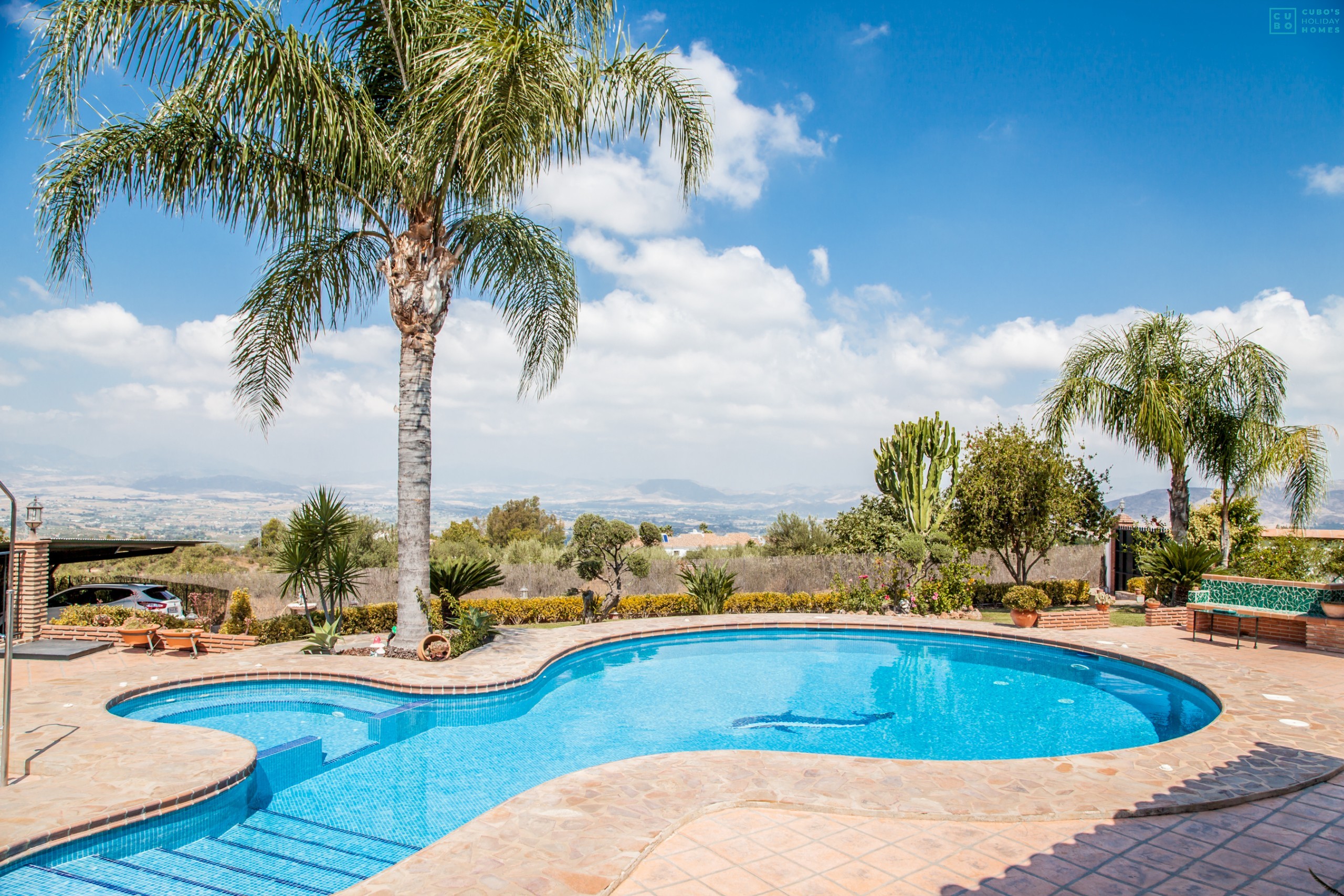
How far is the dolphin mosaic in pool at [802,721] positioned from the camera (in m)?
8.37

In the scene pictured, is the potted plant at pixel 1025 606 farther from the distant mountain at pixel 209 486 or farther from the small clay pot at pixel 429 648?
the distant mountain at pixel 209 486

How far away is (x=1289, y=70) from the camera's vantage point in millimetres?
12266

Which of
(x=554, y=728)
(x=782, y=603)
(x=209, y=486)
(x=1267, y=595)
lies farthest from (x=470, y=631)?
(x=209, y=486)

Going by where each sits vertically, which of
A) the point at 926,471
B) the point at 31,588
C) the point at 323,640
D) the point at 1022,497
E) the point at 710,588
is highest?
the point at 926,471

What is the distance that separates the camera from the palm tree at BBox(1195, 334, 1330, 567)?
53.0ft

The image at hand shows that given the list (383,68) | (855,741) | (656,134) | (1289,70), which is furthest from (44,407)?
(1289,70)

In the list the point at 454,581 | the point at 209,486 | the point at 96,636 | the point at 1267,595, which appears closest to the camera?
the point at 96,636

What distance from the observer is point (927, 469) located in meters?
16.9

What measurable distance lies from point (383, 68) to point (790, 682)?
10914 mm

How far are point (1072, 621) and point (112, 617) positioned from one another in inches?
689

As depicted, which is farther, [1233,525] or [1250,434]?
[1233,525]

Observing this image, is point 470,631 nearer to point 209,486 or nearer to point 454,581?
point 454,581

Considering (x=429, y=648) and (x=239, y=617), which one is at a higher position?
(x=239, y=617)

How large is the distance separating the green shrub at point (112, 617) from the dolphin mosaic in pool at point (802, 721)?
32.0 feet
